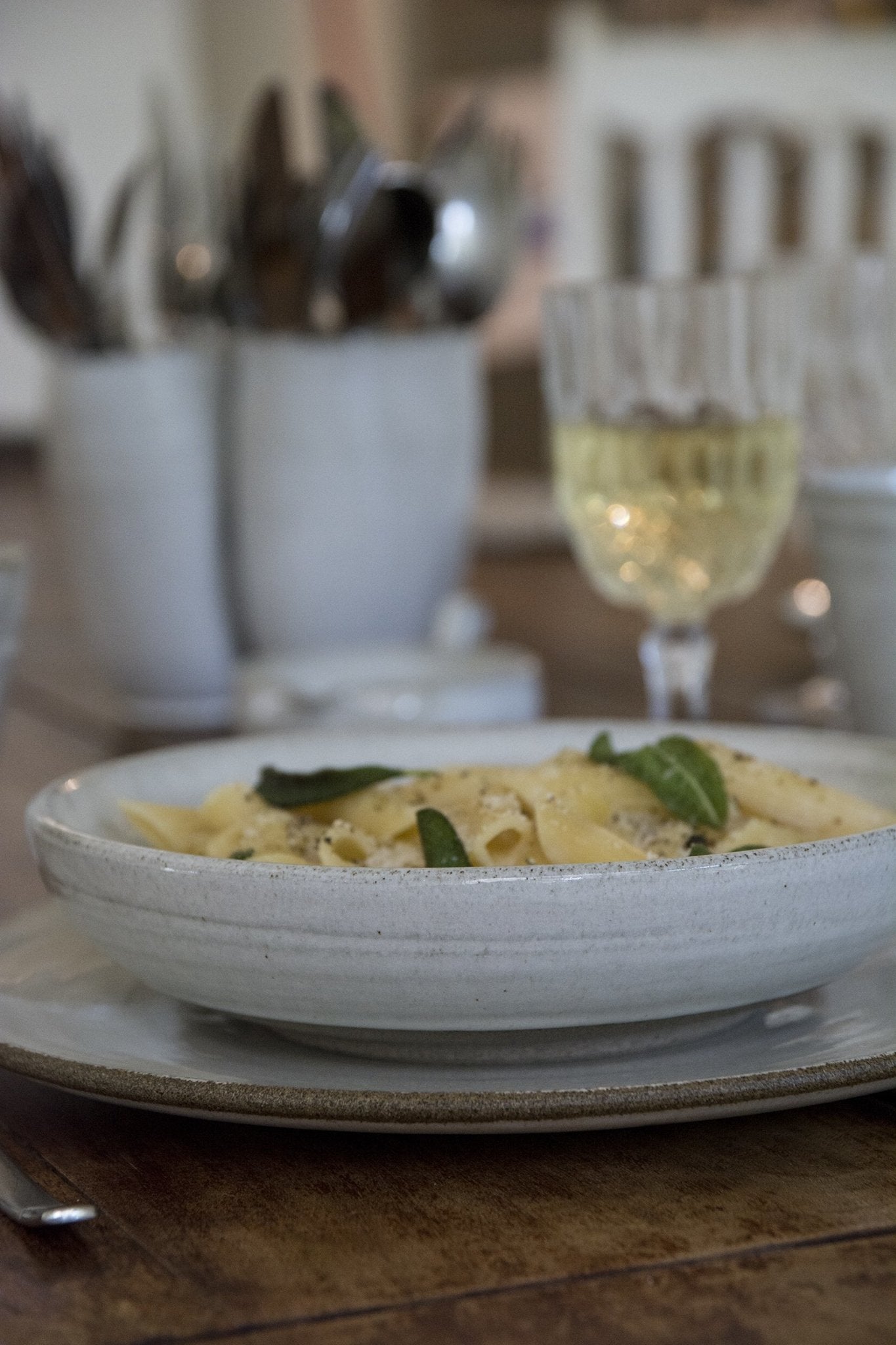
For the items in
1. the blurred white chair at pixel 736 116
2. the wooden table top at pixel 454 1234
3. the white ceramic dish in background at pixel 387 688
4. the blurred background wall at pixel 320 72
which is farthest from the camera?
the blurred background wall at pixel 320 72

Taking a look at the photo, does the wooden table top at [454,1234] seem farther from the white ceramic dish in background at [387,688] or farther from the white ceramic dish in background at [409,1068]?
the white ceramic dish in background at [387,688]

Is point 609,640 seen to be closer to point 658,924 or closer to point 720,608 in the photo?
point 720,608

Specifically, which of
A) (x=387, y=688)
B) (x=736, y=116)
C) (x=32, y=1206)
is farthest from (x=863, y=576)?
(x=736, y=116)

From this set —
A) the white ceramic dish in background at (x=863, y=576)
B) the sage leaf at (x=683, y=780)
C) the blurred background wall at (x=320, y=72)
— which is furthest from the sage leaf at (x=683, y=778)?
the blurred background wall at (x=320, y=72)

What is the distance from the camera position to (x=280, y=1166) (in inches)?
15.5

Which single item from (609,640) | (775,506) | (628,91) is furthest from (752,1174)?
(628,91)

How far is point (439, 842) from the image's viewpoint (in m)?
0.44

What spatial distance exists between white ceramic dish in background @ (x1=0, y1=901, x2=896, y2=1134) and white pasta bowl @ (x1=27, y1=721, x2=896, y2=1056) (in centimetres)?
1

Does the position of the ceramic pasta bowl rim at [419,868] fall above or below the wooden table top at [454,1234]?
above

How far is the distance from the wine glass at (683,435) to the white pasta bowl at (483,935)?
1.37ft

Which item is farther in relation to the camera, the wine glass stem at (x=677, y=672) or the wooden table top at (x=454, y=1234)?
the wine glass stem at (x=677, y=672)

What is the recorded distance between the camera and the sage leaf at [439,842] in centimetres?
43

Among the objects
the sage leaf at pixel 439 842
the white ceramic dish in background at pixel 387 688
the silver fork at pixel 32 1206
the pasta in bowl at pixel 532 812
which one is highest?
the sage leaf at pixel 439 842

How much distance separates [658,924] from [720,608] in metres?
1.03
